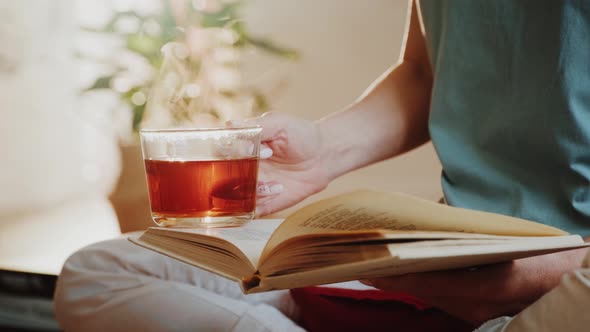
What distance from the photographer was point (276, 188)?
117 centimetres

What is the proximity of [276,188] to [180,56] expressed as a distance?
2110 millimetres

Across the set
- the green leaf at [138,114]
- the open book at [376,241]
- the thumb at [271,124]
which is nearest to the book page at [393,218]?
the open book at [376,241]

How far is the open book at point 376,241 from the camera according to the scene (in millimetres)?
559

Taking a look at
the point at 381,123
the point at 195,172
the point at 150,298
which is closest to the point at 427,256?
the point at 195,172

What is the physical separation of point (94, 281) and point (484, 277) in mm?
680

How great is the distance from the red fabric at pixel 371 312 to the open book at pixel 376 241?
415 mm

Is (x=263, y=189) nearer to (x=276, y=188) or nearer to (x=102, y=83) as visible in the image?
(x=276, y=188)

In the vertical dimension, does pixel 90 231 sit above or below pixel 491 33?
below

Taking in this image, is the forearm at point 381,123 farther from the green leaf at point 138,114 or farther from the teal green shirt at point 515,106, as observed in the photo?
the green leaf at point 138,114

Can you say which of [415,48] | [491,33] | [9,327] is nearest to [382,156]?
[415,48]

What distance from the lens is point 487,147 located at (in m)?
1.15

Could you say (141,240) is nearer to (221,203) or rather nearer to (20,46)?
(221,203)

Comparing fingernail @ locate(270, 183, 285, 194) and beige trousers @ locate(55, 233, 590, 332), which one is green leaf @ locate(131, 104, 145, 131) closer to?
beige trousers @ locate(55, 233, 590, 332)

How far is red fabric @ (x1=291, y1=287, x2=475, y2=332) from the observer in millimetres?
1047
